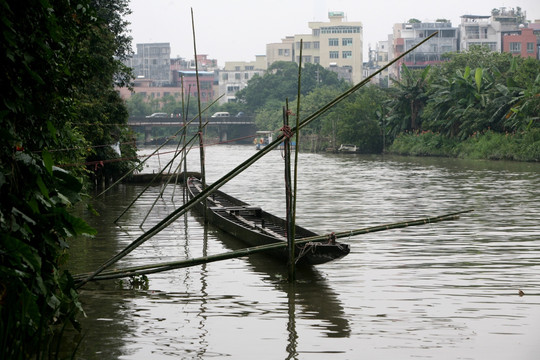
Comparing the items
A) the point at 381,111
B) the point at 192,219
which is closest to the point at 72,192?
the point at 192,219

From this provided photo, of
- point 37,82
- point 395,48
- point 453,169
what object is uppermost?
point 395,48

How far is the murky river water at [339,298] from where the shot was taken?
698 cm

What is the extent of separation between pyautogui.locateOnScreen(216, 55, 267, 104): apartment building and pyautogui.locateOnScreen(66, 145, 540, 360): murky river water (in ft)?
320

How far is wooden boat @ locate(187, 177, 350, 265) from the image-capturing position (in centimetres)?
912

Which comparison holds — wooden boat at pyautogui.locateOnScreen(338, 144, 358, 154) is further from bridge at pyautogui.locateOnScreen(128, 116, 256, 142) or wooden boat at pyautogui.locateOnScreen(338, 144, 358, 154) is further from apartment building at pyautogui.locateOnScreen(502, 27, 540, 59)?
apartment building at pyautogui.locateOnScreen(502, 27, 540, 59)

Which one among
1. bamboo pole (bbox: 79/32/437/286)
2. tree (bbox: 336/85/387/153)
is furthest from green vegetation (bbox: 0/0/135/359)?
tree (bbox: 336/85/387/153)

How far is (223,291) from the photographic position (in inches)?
368

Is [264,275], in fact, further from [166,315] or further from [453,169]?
[453,169]

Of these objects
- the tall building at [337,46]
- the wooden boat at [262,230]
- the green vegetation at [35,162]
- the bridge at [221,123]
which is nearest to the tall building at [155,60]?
the tall building at [337,46]

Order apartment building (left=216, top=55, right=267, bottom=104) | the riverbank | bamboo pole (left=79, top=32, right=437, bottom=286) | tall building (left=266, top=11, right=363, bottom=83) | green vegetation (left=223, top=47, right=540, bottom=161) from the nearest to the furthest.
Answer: bamboo pole (left=79, top=32, right=437, bottom=286)
the riverbank
green vegetation (left=223, top=47, right=540, bottom=161)
tall building (left=266, top=11, right=363, bottom=83)
apartment building (left=216, top=55, right=267, bottom=104)

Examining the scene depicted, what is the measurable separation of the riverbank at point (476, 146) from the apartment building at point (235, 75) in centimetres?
6665

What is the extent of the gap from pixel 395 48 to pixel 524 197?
228 feet

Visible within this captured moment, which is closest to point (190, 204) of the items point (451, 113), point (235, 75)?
point (451, 113)

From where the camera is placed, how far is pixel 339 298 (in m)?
8.81
